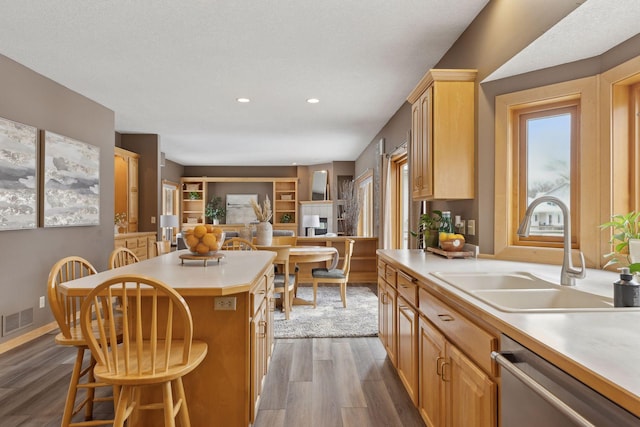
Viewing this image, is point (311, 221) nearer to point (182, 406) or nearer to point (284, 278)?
point (284, 278)

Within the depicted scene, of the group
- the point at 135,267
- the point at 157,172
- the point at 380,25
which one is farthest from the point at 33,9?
the point at 157,172

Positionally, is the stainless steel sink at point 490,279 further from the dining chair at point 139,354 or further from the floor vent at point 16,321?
the floor vent at point 16,321

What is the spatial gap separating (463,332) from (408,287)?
34.0 inches

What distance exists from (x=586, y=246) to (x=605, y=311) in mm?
1187

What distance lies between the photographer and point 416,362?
90.1 inches

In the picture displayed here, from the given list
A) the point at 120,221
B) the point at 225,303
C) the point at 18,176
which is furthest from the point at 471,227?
the point at 120,221

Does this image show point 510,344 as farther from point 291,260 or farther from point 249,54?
point 291,260

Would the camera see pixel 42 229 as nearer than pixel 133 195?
Yes

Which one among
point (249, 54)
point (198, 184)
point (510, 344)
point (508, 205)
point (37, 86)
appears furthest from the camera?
point (198, 184)

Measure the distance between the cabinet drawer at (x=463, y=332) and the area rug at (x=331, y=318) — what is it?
6.95 feet

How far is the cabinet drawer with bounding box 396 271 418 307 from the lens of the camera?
2287mm

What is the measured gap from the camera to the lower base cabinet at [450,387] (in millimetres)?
1384

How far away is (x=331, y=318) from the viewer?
15.0 ft

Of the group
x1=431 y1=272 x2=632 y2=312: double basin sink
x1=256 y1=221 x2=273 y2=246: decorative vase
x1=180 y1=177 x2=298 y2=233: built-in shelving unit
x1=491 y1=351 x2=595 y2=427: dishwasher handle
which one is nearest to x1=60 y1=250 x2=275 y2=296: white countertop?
x1=431 y1=272 x2=632 y2=312: double basin sink
